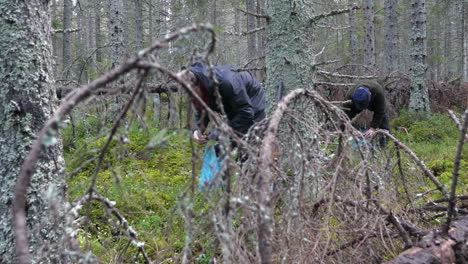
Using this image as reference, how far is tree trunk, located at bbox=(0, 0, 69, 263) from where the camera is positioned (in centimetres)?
237

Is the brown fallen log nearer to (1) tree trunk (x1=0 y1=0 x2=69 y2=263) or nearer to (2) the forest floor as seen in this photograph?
(2) the forest floor

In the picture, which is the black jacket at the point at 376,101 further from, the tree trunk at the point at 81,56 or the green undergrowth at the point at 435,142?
the tree trunk at the point at 81,56

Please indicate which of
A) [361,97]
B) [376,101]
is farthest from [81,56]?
[376,101]

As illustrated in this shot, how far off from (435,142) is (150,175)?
6235 mm

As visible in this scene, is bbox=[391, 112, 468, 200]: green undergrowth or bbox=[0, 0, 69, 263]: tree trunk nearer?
bbox=[0, 0, 69, 263]: tree trunk

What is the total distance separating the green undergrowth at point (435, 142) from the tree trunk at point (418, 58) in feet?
1.46

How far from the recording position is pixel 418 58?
32.6ft

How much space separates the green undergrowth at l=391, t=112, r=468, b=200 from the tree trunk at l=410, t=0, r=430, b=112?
44cm

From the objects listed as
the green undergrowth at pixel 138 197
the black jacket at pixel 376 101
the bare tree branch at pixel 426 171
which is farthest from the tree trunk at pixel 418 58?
the bare tree branch at pixel 426 171

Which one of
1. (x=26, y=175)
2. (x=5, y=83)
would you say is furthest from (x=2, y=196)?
(x=26, y=175)

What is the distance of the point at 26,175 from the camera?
1.02 meters

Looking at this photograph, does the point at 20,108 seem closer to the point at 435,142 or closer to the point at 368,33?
the point at 435,142

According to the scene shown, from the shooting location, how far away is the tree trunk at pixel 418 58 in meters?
9.74

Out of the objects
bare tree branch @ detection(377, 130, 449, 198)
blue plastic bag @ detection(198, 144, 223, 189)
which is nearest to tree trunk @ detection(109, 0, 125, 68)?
blue plastic bag @ detection(198, 144, 223, 189)
